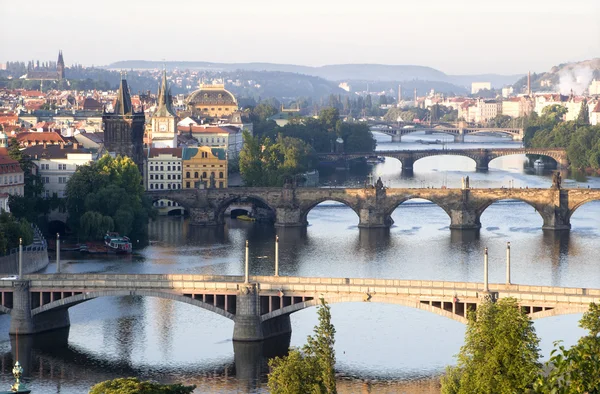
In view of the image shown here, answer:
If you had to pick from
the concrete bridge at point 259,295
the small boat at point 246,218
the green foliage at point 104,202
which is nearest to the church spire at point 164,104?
the small boat at point 246,218

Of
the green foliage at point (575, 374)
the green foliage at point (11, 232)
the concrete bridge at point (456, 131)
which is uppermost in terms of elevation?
the green foliage at point (575, 374)

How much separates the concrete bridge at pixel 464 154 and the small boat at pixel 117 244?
4638 cm

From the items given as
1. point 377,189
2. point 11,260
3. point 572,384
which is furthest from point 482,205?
point 572,384

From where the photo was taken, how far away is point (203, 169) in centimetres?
8656

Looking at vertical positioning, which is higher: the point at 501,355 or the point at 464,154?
the point at 464,154

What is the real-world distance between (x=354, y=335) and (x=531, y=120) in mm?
119645

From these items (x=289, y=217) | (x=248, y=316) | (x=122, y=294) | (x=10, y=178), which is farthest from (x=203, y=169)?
(x=248, y=316)

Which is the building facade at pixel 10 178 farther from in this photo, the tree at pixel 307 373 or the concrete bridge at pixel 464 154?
the concrete bridge at pixel 464 154

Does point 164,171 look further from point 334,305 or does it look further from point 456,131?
point 456,131

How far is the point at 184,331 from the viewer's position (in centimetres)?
4831

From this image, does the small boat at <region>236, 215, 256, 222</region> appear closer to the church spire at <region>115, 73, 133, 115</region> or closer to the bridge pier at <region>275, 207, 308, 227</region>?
the bridge pier at <region>275, 207, 308, 227</region>

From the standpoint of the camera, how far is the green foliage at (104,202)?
226 ft

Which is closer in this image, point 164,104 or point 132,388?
point 132,388

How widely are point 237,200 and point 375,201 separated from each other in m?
7.61
